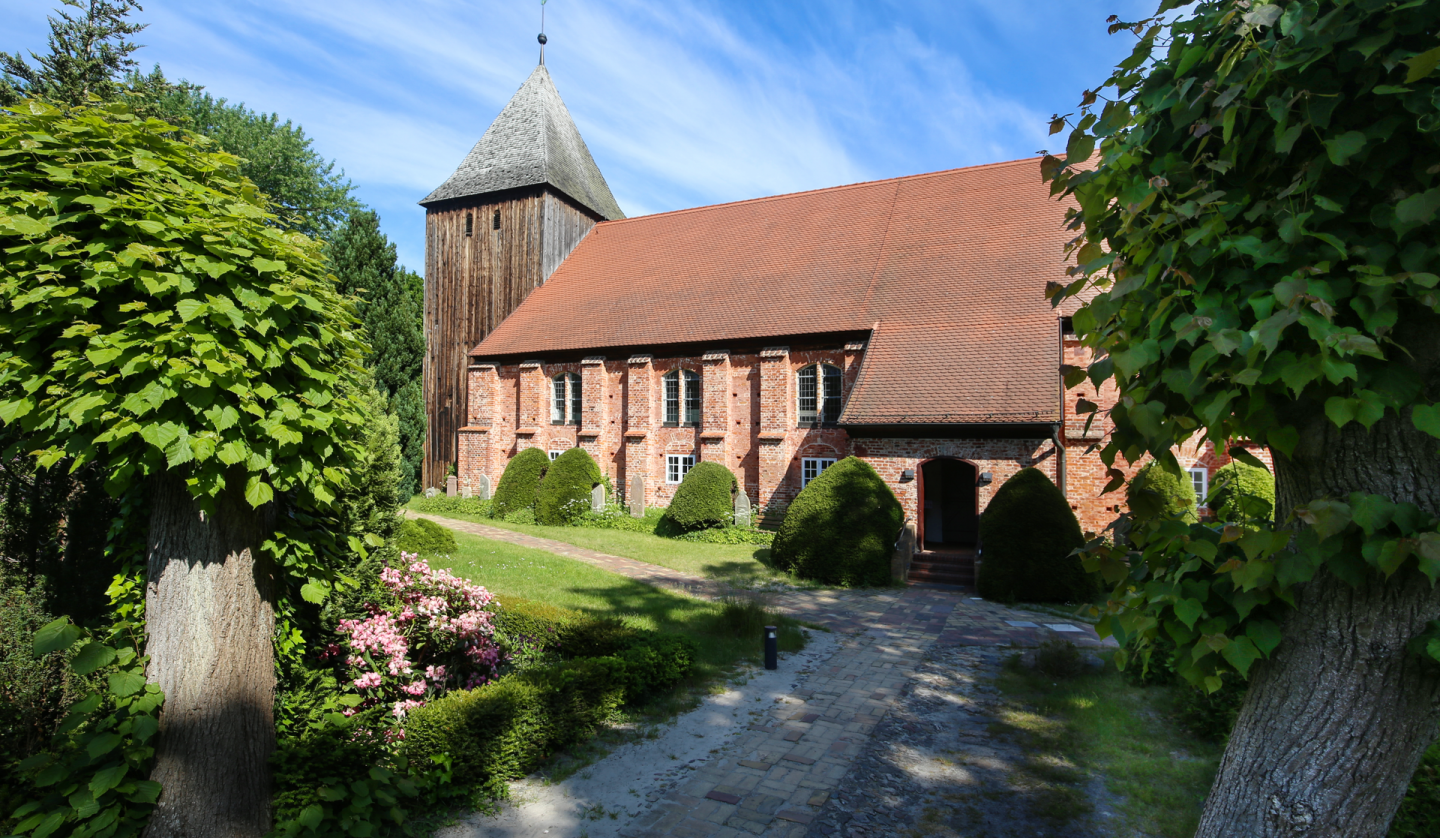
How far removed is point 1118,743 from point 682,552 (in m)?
11.6

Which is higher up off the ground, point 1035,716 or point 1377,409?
point 1377,409

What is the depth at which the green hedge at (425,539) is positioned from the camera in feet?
43.7

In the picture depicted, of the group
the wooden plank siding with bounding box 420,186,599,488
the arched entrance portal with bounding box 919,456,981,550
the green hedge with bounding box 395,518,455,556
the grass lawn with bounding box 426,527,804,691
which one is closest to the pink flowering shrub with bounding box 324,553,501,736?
the grass lawn with bounding box 426,527,804,691

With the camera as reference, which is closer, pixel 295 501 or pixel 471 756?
pixel 295 501

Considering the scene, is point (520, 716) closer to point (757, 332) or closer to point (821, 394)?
point (821, 394)

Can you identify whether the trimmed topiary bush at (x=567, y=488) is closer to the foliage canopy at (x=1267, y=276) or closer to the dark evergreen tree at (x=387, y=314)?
the dark evergreen tree at (x=387, y=314)

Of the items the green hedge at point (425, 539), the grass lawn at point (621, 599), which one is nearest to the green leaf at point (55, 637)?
the grass lawn at point (621, 599)

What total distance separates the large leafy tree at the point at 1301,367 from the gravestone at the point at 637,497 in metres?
20.1

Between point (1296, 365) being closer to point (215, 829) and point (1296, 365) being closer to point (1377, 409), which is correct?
point (1377, 409)

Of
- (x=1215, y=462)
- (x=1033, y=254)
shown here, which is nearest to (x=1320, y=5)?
(x=1215, y=462)

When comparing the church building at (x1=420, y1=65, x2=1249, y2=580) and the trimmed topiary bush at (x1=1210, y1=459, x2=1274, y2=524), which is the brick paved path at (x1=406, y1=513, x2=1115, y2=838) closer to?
the trimmed topiary bush at (x1=1210, y1=459, x2=1274, y2=524)

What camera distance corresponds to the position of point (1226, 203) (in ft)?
7.48

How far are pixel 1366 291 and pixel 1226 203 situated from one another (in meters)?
0.51

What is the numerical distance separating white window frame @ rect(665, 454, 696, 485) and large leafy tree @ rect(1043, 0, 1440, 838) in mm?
20610
